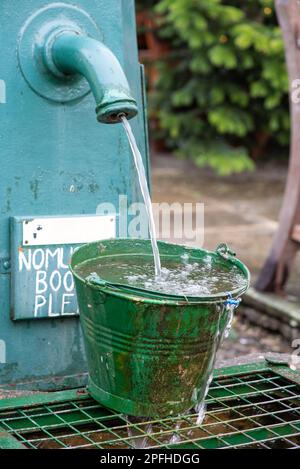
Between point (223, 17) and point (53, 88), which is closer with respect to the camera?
point (53, 88)

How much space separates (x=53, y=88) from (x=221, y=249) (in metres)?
0.88

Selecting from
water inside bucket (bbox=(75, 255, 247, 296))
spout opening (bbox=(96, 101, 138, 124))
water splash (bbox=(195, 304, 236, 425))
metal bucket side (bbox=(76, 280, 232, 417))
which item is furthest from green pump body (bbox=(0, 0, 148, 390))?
water splash (bbox=(195, 304, 236, 425))

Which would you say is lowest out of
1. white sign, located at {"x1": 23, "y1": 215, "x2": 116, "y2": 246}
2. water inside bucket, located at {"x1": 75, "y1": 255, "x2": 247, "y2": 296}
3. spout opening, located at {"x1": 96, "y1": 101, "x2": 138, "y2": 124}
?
water inside bucket, located at {"x1": 75, "y1": 255, "x2": 247, "y2": 296}

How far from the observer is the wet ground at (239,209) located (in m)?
5.31

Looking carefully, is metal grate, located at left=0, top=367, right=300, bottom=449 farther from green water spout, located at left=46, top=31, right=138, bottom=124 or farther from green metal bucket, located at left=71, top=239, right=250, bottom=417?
green water spout, located at left=46, top=31, right=138, bottom=124

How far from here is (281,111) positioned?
871cm

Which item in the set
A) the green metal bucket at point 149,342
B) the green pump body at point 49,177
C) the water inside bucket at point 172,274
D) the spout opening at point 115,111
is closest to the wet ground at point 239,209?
the green pump body at point 49,177

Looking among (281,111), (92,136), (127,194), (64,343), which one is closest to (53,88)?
(92,136)

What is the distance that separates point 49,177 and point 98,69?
21.2 inches

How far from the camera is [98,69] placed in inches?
111

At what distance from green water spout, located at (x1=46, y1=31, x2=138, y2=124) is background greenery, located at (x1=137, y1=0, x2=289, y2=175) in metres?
4.95

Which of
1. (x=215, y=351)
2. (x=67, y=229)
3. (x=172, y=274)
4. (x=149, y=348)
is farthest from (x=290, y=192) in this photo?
(x=149, y=348)

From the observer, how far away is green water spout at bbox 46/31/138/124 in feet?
8.90

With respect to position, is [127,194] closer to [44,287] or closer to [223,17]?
[44,287]
